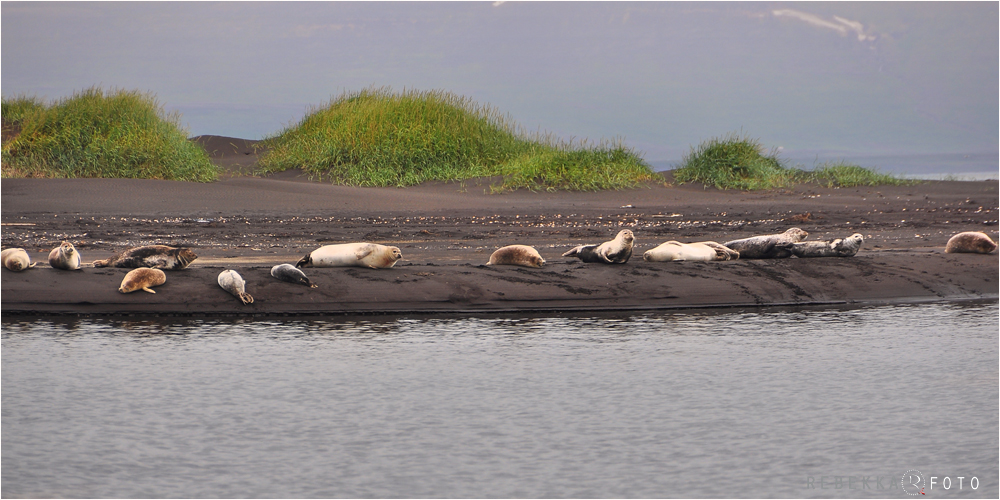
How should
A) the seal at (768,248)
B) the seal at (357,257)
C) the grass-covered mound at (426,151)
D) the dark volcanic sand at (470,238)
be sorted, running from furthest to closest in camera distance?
1. the grass-covered mound at (426,151)
2. the seal at (768,248)
3. the seal at (357,257)
4. the dark volcanic sand at (470,238)

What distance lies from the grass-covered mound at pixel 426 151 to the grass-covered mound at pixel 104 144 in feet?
8.71

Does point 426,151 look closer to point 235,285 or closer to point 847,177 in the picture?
point 847,177

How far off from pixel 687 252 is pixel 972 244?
8.94ft

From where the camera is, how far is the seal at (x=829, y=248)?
845cm

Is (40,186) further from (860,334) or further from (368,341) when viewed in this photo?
(860,334)

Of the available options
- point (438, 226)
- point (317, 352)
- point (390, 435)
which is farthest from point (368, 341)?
point (438, 226)

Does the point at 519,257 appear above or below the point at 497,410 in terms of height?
above

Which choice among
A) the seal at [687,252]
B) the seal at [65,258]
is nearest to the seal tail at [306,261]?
the seal at [65,258]

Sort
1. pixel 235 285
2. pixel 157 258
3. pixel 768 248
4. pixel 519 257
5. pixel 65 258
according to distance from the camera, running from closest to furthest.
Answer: pixel 235 285 → pixel 65 258 → pixel 157 258 → pixel 519 257 → pixel 768 248

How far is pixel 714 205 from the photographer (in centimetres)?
1719

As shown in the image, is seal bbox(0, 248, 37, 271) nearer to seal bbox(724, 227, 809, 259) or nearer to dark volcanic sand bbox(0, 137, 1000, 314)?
dark volcanic sand bbox(0, 137, 1000, 314)

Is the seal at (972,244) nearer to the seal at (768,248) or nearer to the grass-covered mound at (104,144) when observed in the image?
the seal at (768,248)

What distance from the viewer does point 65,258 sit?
7227 mm

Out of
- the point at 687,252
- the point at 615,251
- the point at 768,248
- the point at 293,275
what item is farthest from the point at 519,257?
the point at 768,248
